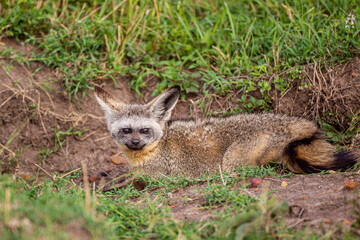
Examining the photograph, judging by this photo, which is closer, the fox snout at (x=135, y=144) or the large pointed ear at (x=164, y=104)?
the fox snout at (x=135, y=144)

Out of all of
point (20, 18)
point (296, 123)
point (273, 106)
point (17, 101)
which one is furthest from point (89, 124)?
point (296, 123)

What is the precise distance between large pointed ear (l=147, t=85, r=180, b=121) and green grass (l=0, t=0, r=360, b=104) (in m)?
0.99

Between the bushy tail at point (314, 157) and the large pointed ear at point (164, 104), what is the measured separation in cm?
182

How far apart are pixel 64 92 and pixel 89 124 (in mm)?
751

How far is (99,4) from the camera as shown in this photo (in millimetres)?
8070

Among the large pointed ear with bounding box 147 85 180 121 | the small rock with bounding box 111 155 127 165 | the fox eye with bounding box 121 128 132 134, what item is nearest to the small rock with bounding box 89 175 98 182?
the small rock with bounding box 111 155 127 165

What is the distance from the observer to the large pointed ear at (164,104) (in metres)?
5.78

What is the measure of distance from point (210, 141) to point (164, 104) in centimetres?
92

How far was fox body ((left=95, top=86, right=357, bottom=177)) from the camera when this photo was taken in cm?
495

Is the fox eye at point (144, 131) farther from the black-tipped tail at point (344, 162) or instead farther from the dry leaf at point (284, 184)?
the black-tipped tail at point (344, 162)

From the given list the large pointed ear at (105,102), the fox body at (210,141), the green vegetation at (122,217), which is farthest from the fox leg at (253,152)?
the large pointed ear at (105,102)

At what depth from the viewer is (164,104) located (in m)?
5.96

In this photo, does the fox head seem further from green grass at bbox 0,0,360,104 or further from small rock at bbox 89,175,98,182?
green grass at bbox 0,0,360,104

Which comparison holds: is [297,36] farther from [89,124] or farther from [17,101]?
[17,101]
